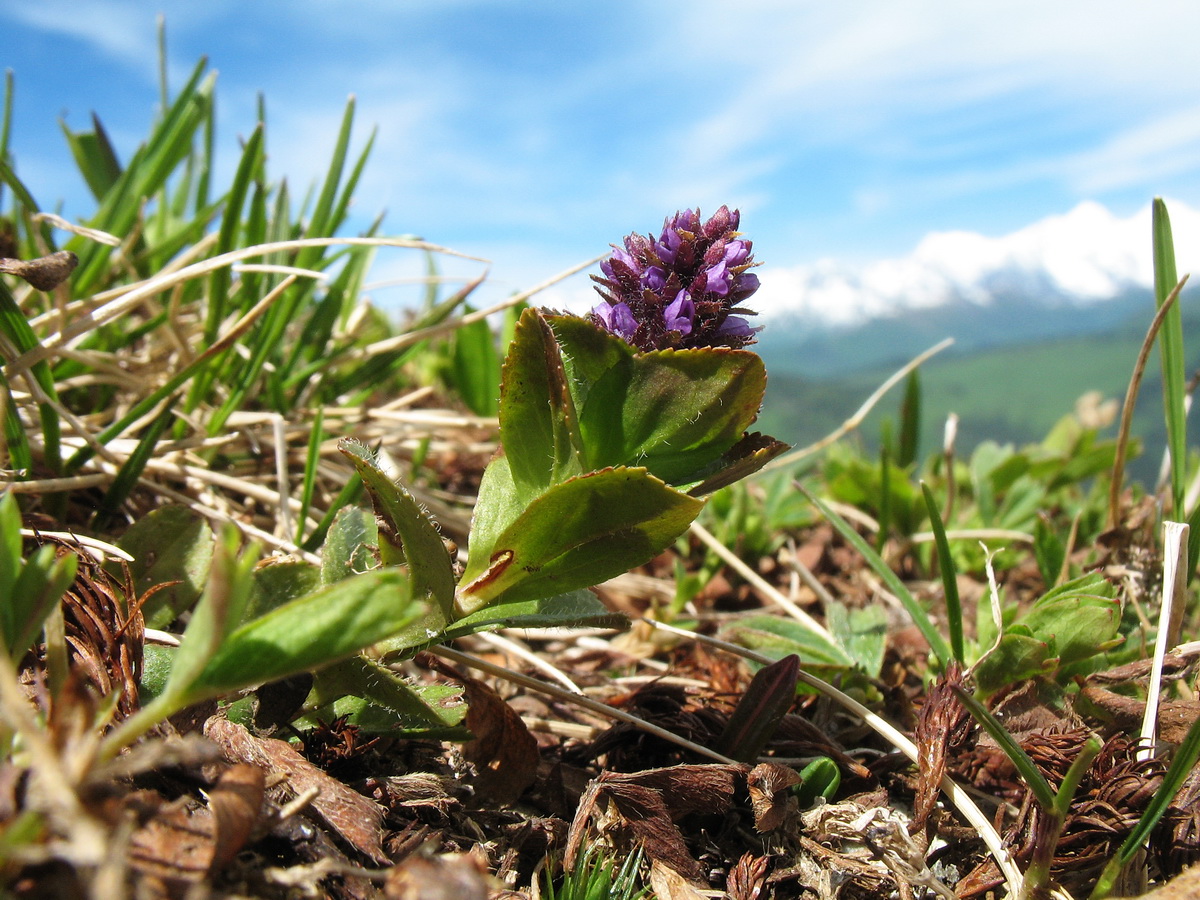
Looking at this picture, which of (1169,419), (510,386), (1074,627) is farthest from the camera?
(1169,419)

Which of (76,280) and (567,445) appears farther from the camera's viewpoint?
(76,280)

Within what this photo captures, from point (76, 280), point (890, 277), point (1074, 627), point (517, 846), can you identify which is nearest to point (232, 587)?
point (517, 846)

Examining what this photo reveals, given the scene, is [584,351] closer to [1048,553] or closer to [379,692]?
[379,692]

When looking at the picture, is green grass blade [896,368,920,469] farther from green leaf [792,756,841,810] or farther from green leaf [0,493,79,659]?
green leaf [0,493,79,659]

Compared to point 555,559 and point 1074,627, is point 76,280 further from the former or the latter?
point 1074,627

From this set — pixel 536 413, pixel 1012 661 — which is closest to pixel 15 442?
pixel 536 413

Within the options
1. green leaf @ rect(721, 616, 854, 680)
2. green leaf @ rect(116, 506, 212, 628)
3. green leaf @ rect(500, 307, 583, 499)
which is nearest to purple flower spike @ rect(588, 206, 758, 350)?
green leaf @ rect(500, 307, 583, 499)
